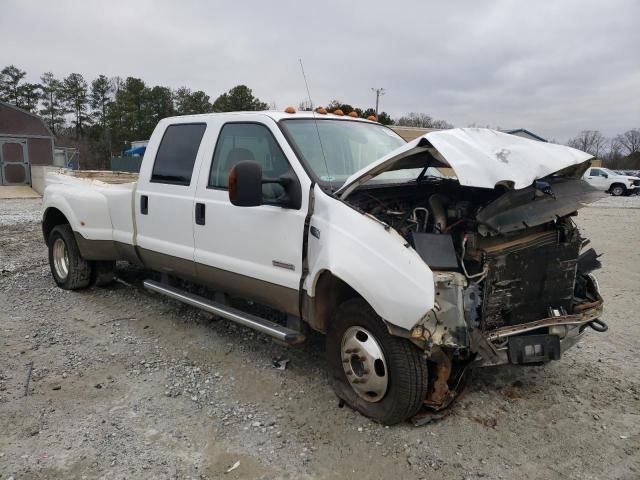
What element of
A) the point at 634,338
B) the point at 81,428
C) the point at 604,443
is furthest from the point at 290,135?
the point at 634,338

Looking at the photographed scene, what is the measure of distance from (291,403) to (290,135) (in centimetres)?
197

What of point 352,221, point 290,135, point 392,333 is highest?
point 290,135

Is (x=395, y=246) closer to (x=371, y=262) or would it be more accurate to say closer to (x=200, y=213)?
(x=371, y=262)

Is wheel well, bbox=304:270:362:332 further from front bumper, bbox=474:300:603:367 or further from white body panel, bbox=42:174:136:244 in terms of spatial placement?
white body panel, bbox=42:174:136:244

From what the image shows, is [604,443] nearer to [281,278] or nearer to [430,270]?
[430,270]

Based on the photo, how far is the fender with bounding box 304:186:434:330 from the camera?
9.09 ft

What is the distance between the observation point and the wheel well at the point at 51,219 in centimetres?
638

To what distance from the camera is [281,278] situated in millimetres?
3684

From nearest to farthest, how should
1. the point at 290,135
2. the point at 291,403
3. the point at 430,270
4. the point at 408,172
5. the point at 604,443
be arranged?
the point at 430,270
the point at 604,443
the point at 291,403
the point at 290,135
the point at 408,172

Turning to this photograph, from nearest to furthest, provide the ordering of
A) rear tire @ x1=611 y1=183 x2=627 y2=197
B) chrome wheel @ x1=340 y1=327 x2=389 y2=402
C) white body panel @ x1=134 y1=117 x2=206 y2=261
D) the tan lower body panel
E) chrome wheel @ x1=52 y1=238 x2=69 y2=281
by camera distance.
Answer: chrome wheel @ x1=340 y1=327 x2=389 y2=402 → the tan lower body panel → white body panel @ x1=134 y1=117 x2=206 y2=261 → chrome wheel @ x1=52 y1=238 x2=69 y2=281 → rear tire @ x1=611 y1=183 x2=627 y2=197

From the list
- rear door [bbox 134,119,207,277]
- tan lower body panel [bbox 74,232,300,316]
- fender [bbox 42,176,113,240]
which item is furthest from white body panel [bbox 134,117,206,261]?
fender [bbox 42,176,113,240]

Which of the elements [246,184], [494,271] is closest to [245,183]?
[246,184]

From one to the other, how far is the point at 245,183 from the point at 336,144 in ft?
3.79

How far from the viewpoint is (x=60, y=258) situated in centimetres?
643
